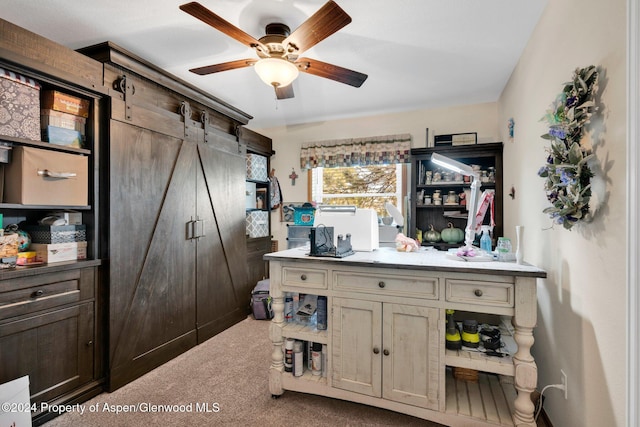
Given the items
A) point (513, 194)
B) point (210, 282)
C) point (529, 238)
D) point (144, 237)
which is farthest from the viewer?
point (210, 282)

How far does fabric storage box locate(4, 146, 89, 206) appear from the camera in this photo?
1727 mm

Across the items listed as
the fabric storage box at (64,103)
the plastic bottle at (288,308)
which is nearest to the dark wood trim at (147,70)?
the fabric storage box at (64,103)

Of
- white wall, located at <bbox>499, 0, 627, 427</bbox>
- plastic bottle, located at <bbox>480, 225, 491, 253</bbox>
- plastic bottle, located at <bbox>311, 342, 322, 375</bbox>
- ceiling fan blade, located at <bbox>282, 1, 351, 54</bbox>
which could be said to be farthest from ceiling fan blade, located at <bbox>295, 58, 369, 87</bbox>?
plastic bottle, located at <bbox>311, 342, 322, 375</bbox>

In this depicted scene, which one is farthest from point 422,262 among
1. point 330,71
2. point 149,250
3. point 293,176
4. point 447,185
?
point 293,176

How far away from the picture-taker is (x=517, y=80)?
252 cm

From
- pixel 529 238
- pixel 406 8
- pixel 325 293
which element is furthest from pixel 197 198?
pixel 529 238

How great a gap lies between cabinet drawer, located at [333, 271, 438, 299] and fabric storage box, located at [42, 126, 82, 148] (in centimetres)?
195

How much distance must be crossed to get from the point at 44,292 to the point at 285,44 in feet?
6.90

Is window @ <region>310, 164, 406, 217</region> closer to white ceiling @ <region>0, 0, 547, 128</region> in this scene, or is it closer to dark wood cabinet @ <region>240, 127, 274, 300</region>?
dark wood cabinet @ <region>240, 127, 274, 300</region>

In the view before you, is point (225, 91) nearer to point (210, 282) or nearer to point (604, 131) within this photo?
point (210, 282)

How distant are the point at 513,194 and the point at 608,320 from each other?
5.99 feet

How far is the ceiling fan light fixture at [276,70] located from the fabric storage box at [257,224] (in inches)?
85.7

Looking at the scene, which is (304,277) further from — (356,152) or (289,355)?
(356,152)

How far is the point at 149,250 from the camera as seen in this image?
2.38 m
